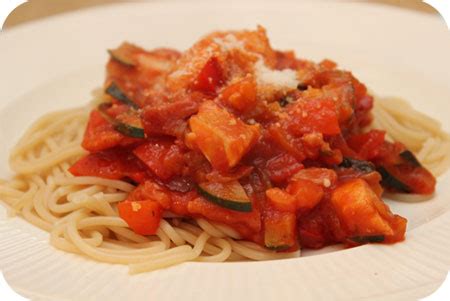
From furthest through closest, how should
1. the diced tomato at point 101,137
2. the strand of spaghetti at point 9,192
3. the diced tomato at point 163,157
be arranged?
the strand of spaghetti at point 9,192
the diced tomato at point 101,137
the diced tomato at point 163,157

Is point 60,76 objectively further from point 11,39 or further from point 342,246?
point 342,246

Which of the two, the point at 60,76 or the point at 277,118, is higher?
the point at 277,118

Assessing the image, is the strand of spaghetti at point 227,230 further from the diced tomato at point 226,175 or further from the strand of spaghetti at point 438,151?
the strand of spaghetti at point 438,151

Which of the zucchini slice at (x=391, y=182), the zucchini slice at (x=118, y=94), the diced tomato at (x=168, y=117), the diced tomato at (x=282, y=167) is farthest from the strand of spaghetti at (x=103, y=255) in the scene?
the zucchini slice at (x=391, y=182)

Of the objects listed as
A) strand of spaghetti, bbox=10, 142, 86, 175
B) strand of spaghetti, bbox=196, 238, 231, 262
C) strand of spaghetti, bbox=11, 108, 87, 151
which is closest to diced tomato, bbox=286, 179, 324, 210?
strand of spaghetti, bbox=196, 238, 231, 262

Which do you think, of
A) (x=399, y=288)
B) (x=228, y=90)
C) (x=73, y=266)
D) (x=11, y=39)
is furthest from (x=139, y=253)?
(x=11, y=39)
